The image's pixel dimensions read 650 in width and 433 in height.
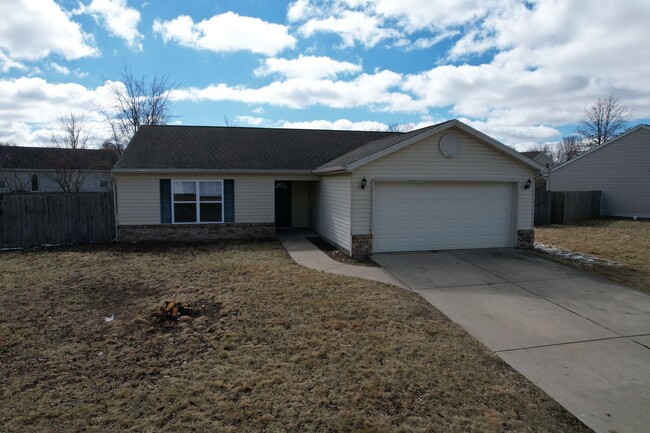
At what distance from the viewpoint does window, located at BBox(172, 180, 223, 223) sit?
45.3 ft

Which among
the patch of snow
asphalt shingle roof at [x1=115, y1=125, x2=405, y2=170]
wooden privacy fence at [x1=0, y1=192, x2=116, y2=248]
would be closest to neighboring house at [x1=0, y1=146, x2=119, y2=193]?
asphalt shingle roof at [x1=115, y1=125, x2=405, y2=170]

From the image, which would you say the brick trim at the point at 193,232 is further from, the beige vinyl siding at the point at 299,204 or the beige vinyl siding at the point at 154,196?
the beige vinyl siding at the point at 299,204

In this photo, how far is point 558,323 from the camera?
5.96 meters

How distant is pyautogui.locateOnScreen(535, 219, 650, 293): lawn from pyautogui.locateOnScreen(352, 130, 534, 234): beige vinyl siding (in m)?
2.45

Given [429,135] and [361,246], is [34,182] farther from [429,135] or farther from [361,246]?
[429,135]

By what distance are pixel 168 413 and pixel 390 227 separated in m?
8.34

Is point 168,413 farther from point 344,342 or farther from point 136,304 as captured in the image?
point 136,304

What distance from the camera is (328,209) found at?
13.4 metres

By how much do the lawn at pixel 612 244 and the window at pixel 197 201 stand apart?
447 inches

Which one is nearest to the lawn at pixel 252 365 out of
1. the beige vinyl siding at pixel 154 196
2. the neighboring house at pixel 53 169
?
the beige vinyl siding at pixel 154 196

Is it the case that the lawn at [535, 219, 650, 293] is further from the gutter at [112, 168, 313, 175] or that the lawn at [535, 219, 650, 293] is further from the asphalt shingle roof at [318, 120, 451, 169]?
the gutter at [112, 168, 313, 175]

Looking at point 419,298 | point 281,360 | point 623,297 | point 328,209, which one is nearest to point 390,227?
point 328,209

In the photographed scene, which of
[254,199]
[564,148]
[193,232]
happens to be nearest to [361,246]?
[254,199]

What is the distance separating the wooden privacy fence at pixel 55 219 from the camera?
12.8m
